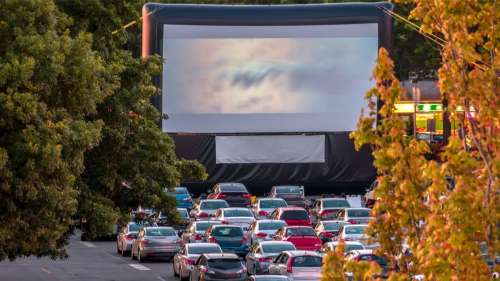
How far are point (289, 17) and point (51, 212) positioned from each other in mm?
31862

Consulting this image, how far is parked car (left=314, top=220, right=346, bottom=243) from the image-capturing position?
50909 millimetres

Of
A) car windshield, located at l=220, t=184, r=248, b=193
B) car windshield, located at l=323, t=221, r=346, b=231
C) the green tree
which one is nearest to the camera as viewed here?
the green tree

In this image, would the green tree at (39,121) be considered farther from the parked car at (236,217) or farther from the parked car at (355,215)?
the parked car at (355,215)

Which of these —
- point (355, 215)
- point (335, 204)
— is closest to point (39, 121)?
point (355, 215)

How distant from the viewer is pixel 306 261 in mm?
37250

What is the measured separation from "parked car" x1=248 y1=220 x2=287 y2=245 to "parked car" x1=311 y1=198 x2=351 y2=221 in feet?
26.8

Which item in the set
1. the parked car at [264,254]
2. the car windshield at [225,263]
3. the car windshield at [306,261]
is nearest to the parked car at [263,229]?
the parked car at [264,254]

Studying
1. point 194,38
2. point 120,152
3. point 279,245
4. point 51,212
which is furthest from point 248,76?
point 51,212

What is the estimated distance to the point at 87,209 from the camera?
32.4 metres

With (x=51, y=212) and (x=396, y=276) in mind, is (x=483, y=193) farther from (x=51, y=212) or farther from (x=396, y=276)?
(x=51, y=212)

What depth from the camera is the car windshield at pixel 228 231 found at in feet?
159

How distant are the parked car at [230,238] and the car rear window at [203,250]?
4.44 metres

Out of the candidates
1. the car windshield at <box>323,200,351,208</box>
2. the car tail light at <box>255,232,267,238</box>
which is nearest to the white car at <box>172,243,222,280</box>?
the car tail light at <box>255,232,267,238</box>

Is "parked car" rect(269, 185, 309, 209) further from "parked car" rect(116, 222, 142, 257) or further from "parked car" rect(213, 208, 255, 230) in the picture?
"parked car" rect(116, 222, 142, 257)
